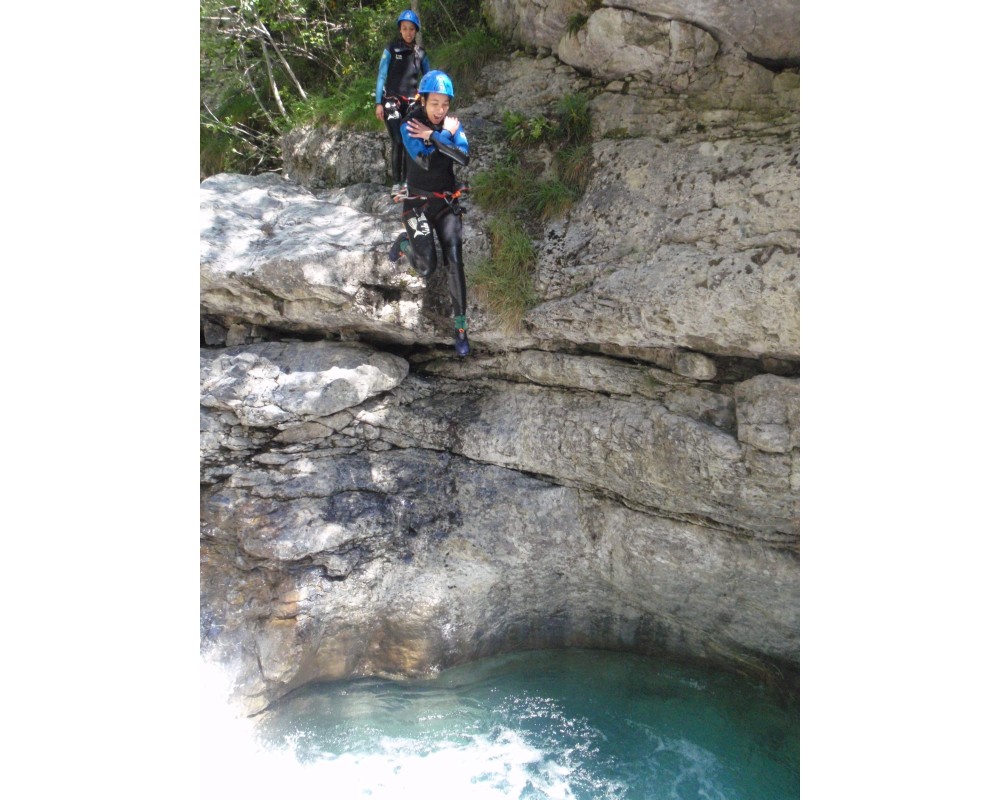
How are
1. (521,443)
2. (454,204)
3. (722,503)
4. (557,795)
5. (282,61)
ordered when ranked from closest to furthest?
(557,795), (722,503), (454,204), (521,443), (282,61)

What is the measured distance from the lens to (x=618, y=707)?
18.5 feet

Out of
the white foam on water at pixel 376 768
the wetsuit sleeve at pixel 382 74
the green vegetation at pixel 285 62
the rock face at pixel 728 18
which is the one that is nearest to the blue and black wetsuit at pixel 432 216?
the wetsuit sleeve at pixel 382 74

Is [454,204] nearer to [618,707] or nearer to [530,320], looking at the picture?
[530,320]

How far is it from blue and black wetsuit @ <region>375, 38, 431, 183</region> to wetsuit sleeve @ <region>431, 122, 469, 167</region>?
3.50 feet

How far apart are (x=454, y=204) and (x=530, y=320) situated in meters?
1.20

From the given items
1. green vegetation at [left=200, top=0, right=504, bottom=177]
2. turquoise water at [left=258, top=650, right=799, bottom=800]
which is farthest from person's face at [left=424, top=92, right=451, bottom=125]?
turquoise water at [left=258, top=650, right=799, bottom=800]

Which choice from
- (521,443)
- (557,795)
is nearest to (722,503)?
(521,443)

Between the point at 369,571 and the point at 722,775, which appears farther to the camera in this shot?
the point at 369,571

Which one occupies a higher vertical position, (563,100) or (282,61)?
(282,61)

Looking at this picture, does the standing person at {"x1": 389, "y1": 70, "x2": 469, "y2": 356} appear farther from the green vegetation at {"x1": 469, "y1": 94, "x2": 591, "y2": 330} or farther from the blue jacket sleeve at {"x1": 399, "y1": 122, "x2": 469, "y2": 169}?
the green vegetation at {"x1": 469, "y1": 94, "x2": 591, "y2": 330}

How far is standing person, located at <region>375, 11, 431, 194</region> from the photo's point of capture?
5977mm

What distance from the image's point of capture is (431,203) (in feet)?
18.0

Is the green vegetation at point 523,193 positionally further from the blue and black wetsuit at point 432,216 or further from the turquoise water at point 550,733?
the turquoise water at point 550,733

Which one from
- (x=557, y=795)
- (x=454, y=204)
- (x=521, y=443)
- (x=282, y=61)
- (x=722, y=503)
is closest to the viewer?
(x=557, y=795)
